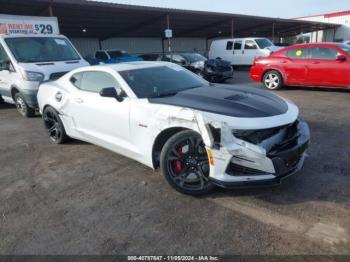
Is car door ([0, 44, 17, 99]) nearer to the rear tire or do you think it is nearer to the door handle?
the rear tire

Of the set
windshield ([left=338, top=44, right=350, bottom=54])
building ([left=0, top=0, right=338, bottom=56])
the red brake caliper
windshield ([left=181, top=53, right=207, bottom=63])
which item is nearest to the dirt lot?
the red brake caliper

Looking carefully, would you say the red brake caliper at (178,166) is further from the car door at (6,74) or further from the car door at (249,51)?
the car door at (249,51)

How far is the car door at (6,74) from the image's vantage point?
7406mm

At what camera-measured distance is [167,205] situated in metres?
3.14

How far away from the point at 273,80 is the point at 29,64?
7.44 m

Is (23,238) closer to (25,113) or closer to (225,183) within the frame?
(225,183)

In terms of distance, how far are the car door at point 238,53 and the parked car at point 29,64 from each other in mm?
12447

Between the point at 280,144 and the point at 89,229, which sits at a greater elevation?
the point at 280,144

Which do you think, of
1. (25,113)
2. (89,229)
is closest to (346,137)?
(89,229)

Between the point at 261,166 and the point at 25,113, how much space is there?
6.86 m

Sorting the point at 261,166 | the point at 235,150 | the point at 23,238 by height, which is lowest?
the point at 23,238

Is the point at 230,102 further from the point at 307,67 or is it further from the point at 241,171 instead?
the point at 307,67

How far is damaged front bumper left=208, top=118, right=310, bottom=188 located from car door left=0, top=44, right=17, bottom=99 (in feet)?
21.2

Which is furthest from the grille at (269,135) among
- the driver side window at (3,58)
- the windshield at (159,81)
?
the driver side window at (3,58)
